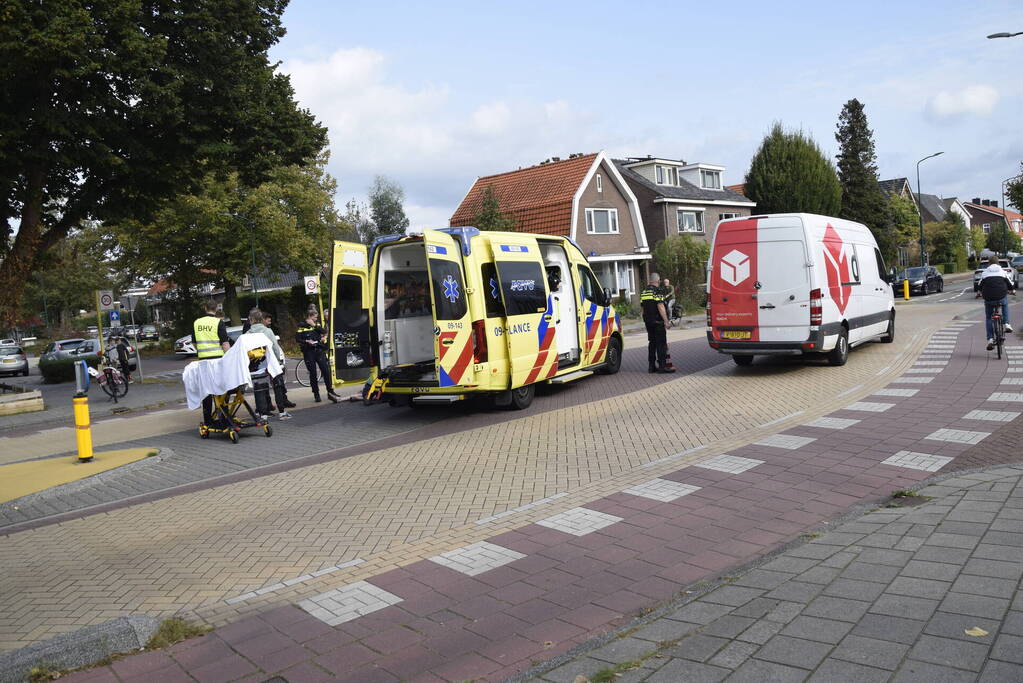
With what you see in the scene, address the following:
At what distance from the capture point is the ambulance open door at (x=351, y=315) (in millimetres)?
10516

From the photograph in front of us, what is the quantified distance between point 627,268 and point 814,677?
38287mm

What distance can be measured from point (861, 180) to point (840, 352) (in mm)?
53895

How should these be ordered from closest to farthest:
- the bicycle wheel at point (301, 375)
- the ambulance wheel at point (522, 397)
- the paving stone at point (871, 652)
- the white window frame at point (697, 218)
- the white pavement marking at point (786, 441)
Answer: the paving stone at point (871, 652), the white pavement marking at point (786, 441), the ambulance wheel at point (522, 397), the bicycle wheel at point (301, 375), the white window frame at point (697, 218)

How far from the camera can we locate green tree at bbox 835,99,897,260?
196 ft

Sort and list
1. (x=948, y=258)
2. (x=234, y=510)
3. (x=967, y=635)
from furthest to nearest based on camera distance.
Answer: (x=948, y=258) < (x=234, y=510) < (x=967, y=635)

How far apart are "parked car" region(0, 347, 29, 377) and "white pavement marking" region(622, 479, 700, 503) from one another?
34.8 m

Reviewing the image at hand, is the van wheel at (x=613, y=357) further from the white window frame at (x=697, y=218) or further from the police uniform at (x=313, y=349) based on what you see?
the white window frame at (x=697, y=218)

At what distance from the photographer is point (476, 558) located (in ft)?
16.6

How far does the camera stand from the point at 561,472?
7227mm

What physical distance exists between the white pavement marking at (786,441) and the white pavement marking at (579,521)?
286 centimetres

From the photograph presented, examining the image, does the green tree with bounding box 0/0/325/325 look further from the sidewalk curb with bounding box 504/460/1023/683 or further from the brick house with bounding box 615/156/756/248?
the brick house with bounding box 615/156/756/248

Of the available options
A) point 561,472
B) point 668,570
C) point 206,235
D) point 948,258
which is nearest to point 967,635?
point 668,570

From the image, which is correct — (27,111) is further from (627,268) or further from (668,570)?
(627,268)

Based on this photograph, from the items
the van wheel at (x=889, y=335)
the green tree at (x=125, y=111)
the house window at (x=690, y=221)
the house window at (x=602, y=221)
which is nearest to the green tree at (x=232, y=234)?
the house window at (x=602, y=221)
